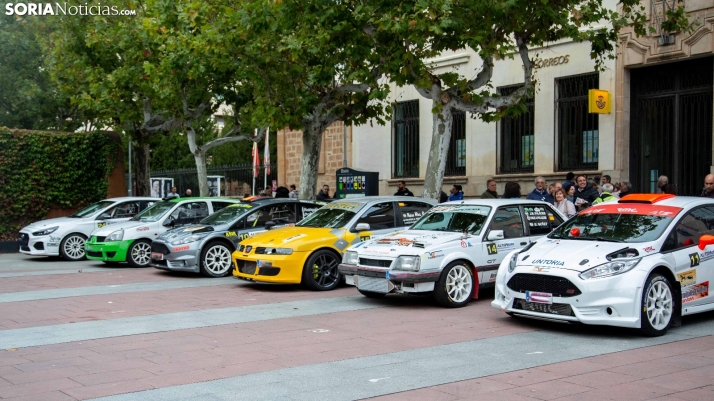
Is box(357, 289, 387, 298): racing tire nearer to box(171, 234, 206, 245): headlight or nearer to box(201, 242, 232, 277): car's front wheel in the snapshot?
box(201, 242, 232, 277): car's front wheel

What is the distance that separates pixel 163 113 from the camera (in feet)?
81.6

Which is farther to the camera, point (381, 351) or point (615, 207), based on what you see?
point (615, 207)

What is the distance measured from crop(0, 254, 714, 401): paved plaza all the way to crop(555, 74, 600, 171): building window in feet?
31.5

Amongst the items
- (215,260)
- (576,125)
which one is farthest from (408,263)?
(576,125)

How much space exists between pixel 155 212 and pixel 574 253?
37.5 feet

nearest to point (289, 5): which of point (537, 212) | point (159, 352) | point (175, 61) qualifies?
point (175, 61)

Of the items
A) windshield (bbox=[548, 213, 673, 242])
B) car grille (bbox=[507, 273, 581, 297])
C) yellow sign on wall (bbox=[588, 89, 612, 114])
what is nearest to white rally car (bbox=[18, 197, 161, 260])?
yellow sign on wall (bbox=[588, 89, 612, 114])

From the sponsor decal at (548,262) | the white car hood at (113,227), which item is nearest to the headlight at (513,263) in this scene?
the sponsor decal at (548,262)

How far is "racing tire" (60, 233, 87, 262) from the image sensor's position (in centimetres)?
1934

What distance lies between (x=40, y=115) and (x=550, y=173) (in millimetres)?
20218

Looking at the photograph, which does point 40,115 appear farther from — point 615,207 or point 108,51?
point 615,207

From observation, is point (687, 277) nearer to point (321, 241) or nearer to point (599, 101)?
point (321, 241)

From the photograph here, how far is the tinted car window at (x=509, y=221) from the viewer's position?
1156 cm

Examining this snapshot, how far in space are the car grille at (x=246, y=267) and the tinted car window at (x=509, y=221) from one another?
13.4 feet
